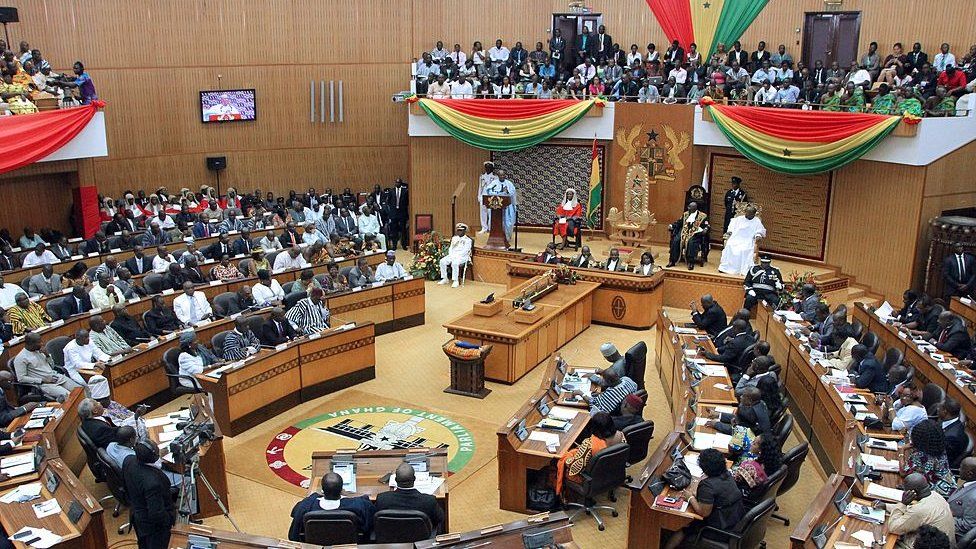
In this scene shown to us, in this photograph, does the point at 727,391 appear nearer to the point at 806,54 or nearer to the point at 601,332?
the point at 601,332

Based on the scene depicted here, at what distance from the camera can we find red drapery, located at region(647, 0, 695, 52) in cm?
1936

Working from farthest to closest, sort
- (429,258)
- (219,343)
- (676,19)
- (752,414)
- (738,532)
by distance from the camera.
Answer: (676,19), (429,258), (219,343), (752,414), (738,532)

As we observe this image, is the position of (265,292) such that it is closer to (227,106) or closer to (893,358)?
(893,358)

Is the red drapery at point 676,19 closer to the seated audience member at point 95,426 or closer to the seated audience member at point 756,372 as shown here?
the seated audience member at point 756,372

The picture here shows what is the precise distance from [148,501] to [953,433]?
7.54 m

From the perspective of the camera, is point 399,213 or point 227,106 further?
point 227,106

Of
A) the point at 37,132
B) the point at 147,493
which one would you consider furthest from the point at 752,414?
the point at 37,132

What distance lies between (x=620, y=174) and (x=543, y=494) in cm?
1170

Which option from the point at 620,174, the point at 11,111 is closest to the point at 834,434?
the point at 620,174

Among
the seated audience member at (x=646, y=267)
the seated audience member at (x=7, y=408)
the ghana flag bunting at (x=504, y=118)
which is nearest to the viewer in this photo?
the seated audience member at (x=7, y=408)

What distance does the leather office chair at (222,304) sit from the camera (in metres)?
12.9

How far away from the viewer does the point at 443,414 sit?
11641mm

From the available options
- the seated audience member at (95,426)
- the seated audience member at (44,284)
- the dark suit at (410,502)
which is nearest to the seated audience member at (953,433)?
the dark suit at (410,502)

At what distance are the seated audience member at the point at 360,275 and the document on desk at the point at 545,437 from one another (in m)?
6.37
